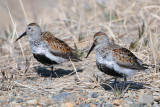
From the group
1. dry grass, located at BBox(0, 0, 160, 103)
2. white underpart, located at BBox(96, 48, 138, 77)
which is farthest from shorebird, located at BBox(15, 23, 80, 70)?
white underpart, located at BBox(96, 48, 138, 77)

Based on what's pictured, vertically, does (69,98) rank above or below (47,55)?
below

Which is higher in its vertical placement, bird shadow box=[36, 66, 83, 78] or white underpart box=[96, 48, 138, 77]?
white underpart box=[96, 48, 138, 77]

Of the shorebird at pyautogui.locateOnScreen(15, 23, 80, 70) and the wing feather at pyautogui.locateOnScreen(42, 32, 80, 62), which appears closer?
the shorebird at pyautogui.locateOnScreen(15, 23, 80, 70)

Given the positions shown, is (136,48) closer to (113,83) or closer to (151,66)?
(151,66)

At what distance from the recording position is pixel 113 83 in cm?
569

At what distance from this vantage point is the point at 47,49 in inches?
238

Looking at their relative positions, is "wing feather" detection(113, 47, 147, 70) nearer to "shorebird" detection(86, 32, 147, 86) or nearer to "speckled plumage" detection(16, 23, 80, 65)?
"shorebird" detection(86, 32, 147, 86)

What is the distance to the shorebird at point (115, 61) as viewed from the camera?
4908 millimetres

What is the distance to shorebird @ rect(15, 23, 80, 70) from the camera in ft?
19.7

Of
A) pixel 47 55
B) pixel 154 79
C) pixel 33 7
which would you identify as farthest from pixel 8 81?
pixel 33 7

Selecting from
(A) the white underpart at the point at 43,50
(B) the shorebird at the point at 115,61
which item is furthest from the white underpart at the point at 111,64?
(A) the white underpart at the point at 43,50

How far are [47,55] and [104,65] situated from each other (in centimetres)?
158

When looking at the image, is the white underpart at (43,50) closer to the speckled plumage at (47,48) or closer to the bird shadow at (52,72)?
the speckled plumage at (47,48)

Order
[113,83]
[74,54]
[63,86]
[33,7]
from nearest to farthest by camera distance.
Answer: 1. [63,86]
2. [113,83]
3. [74,54]
4. [33,7]
